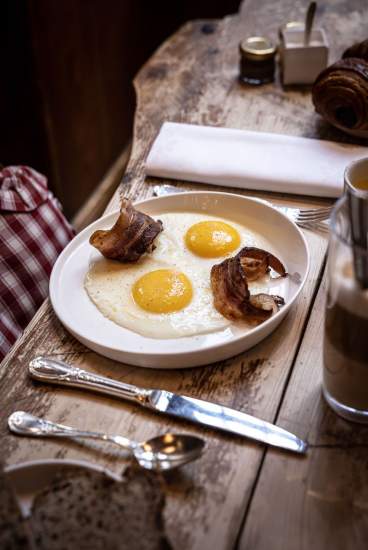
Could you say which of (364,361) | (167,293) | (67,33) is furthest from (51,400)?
(67,33)

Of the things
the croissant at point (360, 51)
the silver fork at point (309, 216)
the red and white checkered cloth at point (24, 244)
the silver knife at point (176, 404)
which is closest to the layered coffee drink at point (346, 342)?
the silver knife at point (176, 404)

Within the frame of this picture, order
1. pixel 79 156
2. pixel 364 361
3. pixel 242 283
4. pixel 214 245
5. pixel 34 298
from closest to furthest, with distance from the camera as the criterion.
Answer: pixel 364 361 < pixel 242 283 < pixel 214 245 < pixel 34 298 < pixel 79 156

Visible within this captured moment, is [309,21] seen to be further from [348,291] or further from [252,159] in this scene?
[348,291]

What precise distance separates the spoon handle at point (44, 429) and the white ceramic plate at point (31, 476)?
0.43 feet

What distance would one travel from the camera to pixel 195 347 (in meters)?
1.31

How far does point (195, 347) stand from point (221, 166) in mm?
789

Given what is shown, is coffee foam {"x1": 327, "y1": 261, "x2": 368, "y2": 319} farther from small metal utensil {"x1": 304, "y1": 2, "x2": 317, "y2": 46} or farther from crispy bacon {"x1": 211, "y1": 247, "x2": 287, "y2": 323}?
small metal utensil {"x1": 304, "y1": 2, "x2": 317, "y2": 46}

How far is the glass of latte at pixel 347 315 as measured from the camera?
1.01 meters

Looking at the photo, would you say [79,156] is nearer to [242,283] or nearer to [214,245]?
[214,245]

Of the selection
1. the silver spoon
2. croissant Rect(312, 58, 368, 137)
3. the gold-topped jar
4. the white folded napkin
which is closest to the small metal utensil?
the gold-topped jar

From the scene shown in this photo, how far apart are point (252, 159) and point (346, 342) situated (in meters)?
0.98

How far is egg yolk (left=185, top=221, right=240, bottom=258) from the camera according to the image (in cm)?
158

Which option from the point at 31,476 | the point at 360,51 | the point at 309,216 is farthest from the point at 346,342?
the point at 360,51

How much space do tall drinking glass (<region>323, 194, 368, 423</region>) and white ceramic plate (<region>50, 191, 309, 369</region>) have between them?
21cm
